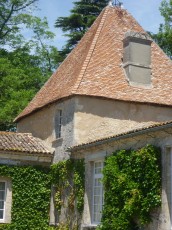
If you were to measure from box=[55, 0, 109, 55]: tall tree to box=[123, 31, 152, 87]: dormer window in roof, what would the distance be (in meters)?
12.6

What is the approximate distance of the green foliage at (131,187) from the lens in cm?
1169

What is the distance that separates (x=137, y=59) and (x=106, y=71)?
1.37 metres

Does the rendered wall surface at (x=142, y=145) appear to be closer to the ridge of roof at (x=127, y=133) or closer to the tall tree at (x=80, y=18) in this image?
the ridge of roof at (x=127, y=133)

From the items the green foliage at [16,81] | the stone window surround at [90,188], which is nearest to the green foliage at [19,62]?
the green foliage at [16,81]

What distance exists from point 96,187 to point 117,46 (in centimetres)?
732

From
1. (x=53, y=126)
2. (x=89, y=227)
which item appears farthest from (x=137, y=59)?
(x=89, y=227)

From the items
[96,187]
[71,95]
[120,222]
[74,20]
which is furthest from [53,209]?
[74,20]

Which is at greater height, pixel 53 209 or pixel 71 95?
pixel 71 95

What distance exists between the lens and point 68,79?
19.2m

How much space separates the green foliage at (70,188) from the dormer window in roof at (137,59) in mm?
4489

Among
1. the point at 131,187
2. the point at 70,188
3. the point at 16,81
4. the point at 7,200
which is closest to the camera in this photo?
the point at 131,187

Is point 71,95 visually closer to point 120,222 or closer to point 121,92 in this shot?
point 121,92

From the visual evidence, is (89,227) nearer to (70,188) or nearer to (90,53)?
(70,188)

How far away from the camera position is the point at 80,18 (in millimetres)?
31625
